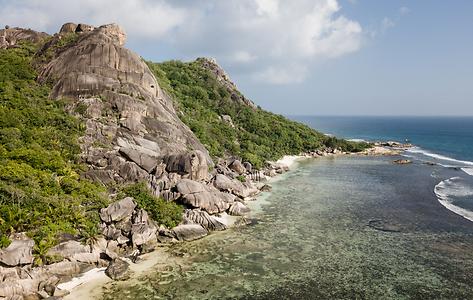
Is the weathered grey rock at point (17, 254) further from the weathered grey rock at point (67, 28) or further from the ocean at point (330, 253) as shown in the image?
the weathered grey rock at point (67, 28)

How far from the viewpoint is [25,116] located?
38.4 meters

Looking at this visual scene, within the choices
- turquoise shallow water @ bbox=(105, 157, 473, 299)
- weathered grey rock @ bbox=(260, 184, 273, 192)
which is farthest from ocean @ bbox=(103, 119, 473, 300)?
weathered grey rock @ bbox=(260, 184, 273, 192)

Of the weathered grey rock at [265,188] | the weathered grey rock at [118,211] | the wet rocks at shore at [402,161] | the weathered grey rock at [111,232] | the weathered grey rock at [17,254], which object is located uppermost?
the weathered grey rock at [118,211]

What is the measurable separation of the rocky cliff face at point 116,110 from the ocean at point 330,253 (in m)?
10.1

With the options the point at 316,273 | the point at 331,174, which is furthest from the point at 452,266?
the point at 331,174

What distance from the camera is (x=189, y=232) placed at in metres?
32.6

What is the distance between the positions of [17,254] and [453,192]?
169ft

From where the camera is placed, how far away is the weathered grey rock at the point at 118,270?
25.2m

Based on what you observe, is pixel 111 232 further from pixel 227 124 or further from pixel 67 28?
pixel 227 124

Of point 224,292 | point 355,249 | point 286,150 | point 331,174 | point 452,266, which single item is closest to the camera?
point 224,292

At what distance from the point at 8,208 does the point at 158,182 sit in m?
13.7

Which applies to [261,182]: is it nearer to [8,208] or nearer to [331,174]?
[331,174]

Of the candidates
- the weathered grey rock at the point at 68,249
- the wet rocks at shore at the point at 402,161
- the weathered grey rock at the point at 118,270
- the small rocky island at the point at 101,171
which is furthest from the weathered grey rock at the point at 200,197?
the wet rocks at shore at the point at 402,161

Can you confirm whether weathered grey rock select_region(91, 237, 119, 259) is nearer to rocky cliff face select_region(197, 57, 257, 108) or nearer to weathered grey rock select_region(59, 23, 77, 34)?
weathered grey rock select_region(59, 23, 77, 34)
